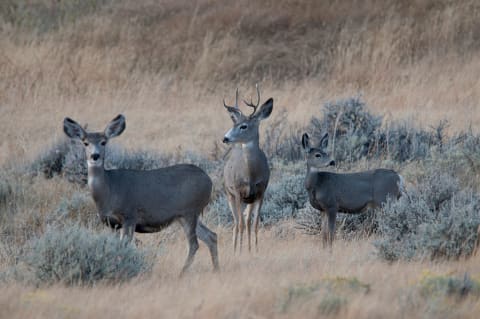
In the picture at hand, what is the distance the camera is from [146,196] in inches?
378

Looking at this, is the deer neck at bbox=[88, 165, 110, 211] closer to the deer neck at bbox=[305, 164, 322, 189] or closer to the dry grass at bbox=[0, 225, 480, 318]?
the dry grass at bbox=[0, 225, 480, 318]

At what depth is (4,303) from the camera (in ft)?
23.7

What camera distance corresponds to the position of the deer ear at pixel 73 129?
9797mm

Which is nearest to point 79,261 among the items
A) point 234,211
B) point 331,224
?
point 331,224

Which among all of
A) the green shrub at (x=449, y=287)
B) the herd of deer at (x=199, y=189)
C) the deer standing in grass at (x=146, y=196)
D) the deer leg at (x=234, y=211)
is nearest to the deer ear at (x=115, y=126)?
the herd of deer at (x=199, y=189)

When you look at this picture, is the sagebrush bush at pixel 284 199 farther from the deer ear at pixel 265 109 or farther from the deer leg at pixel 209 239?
the deer leg at pixel 209 239

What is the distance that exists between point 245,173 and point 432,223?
2.85 m

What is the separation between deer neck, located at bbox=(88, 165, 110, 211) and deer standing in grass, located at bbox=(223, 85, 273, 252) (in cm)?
241

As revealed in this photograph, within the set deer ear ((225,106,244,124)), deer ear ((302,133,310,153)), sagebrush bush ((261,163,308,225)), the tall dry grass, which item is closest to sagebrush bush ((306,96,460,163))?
the tall dry grass

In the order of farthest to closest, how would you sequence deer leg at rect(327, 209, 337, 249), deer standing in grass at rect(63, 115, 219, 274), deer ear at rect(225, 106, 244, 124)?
deer ear at rect(225, 106, 244, 124)
deer leg at rect(327, 209, 337, 249)
deer standing in grass at rect(63, 115, 219, 274)

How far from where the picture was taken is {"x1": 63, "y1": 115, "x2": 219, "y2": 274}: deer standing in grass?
954 centimetres

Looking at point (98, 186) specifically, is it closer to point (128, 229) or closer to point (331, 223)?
point (128, 229)

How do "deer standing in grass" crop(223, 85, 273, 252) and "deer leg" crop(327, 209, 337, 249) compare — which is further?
"deer standing in grass" crop(223, 85, 273, 252)

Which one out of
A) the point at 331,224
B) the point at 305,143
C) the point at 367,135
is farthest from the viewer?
the point at 367,135
